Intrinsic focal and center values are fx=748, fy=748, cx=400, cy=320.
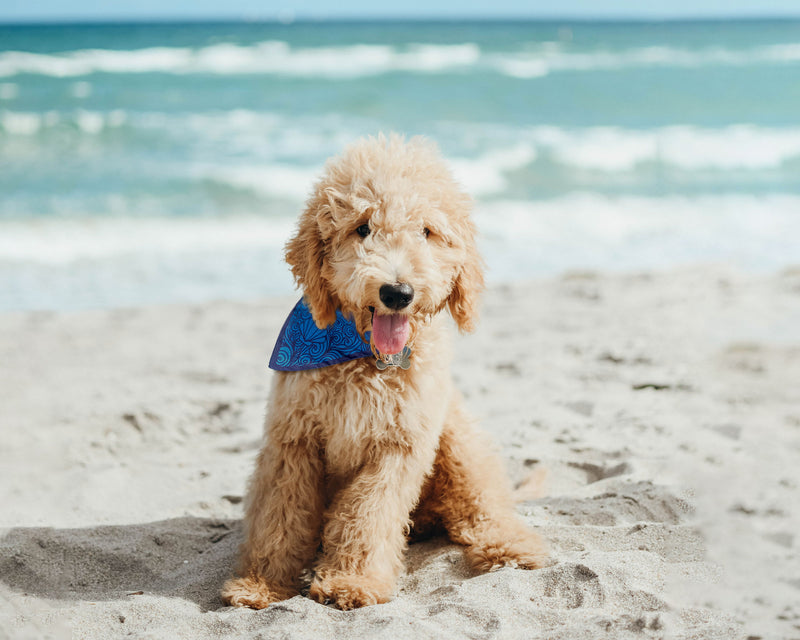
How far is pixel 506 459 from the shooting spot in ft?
15.2

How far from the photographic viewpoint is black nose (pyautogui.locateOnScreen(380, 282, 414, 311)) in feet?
9.38

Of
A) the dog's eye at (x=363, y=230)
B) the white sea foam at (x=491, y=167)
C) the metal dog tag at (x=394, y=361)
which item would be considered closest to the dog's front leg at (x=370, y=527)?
the metal dog tag at (x=394, y=361)

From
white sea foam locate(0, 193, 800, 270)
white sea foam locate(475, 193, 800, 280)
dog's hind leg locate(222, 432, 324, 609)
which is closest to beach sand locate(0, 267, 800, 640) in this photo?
dog's hind leg locate(222, 432, 324, 609)

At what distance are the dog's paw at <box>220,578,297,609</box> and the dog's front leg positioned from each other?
0.57ft

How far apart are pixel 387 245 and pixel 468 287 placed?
0.49m

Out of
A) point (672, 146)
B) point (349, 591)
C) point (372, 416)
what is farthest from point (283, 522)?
point (672, 146)

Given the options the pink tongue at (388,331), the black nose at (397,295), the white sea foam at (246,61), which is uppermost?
the white sea foam at (246,61)

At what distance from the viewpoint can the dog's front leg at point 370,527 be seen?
3.18 meters

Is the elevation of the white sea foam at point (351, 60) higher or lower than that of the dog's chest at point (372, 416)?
higher

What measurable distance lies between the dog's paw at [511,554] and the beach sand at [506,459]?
0.36 ft

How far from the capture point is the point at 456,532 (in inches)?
145

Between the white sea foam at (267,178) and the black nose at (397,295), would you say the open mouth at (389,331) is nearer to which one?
the black nose at (397,295)

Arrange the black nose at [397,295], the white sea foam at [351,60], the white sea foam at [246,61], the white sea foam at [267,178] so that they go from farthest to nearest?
1. the white sea foam at [351,60]
2. the white sea foam at [246,61]
3. the white sea foam at [267,178]
4. the black nose at [397,295]

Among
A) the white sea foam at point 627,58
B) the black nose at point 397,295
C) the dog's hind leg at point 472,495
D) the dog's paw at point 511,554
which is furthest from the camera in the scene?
the white sea foam at point 627,58
